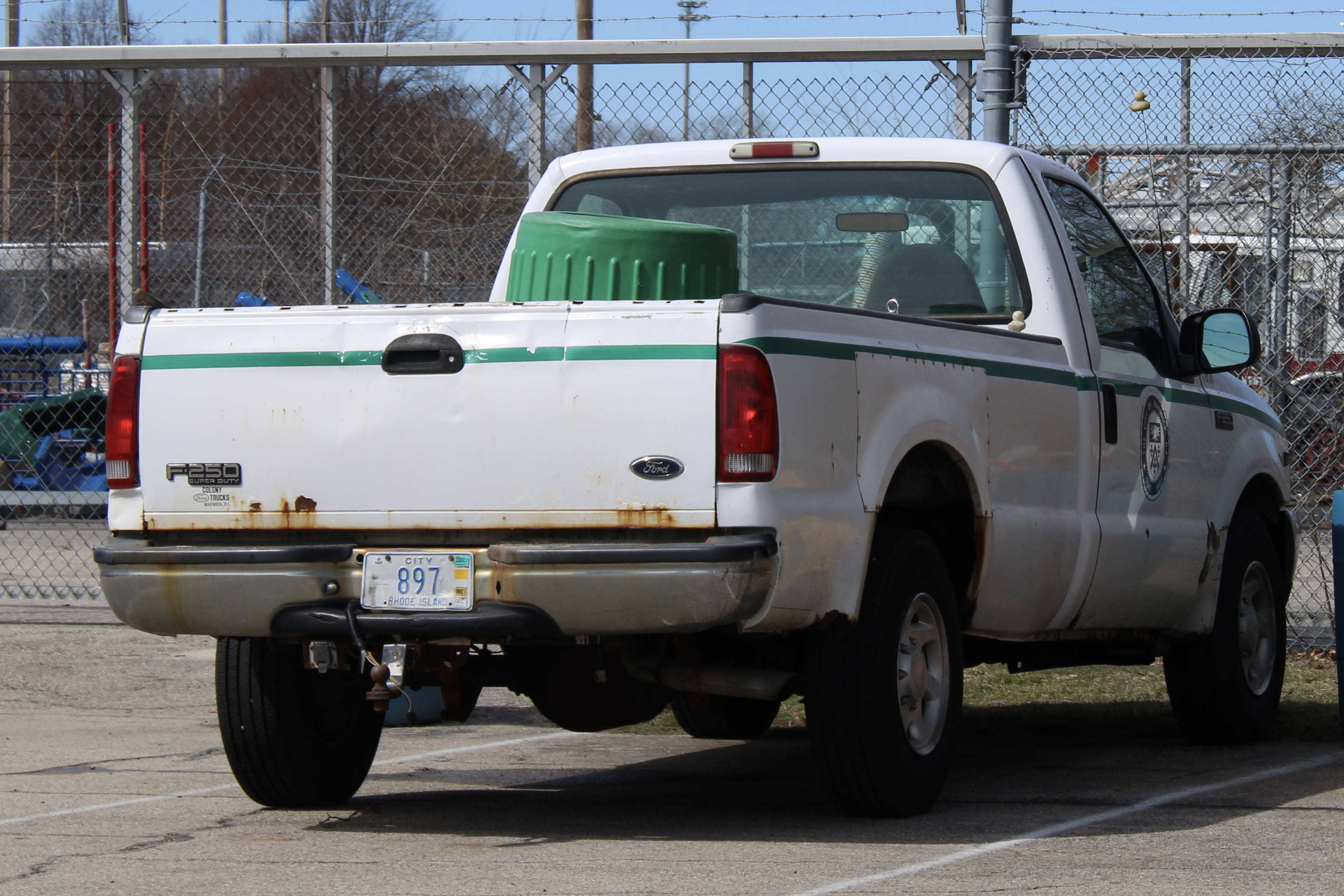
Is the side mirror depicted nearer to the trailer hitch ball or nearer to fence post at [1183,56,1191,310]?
fence post at [1183,56,1191,310]

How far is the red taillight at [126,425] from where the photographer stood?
16.3 feet

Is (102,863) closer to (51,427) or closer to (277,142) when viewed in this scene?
(277,142)

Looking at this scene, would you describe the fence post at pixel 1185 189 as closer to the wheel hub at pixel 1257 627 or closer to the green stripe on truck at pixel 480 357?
the wheel hub at pixel 1257 627

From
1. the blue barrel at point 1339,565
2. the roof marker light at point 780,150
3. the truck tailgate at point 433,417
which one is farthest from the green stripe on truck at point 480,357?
the blue barrel at point 1339,565

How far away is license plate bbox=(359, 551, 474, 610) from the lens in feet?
15.3

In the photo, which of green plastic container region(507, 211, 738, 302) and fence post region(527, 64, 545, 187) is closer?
green plastic container region(507, 211, 738, 302)

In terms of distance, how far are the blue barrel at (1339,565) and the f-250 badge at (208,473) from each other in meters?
4.12

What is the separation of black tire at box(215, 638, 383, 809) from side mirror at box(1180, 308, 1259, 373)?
3.35m

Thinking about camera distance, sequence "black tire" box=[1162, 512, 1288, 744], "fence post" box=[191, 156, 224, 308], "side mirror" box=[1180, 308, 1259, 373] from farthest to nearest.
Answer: "fence post" box=[191, 156, 224, 308], "black tire" box=[1162, 512, 1288, 744], "side mirror" box=[1180, 308, 1259, 373]

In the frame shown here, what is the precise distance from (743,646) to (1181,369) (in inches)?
101

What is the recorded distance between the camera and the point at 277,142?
1030cm

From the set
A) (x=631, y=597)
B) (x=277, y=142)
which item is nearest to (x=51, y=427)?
(x=277, y=142)

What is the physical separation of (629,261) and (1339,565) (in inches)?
133

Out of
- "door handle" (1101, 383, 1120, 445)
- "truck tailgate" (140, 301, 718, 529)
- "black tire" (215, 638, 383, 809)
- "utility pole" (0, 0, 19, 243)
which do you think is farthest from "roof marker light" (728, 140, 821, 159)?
"utility pole" (0, 0, 19, 243)
